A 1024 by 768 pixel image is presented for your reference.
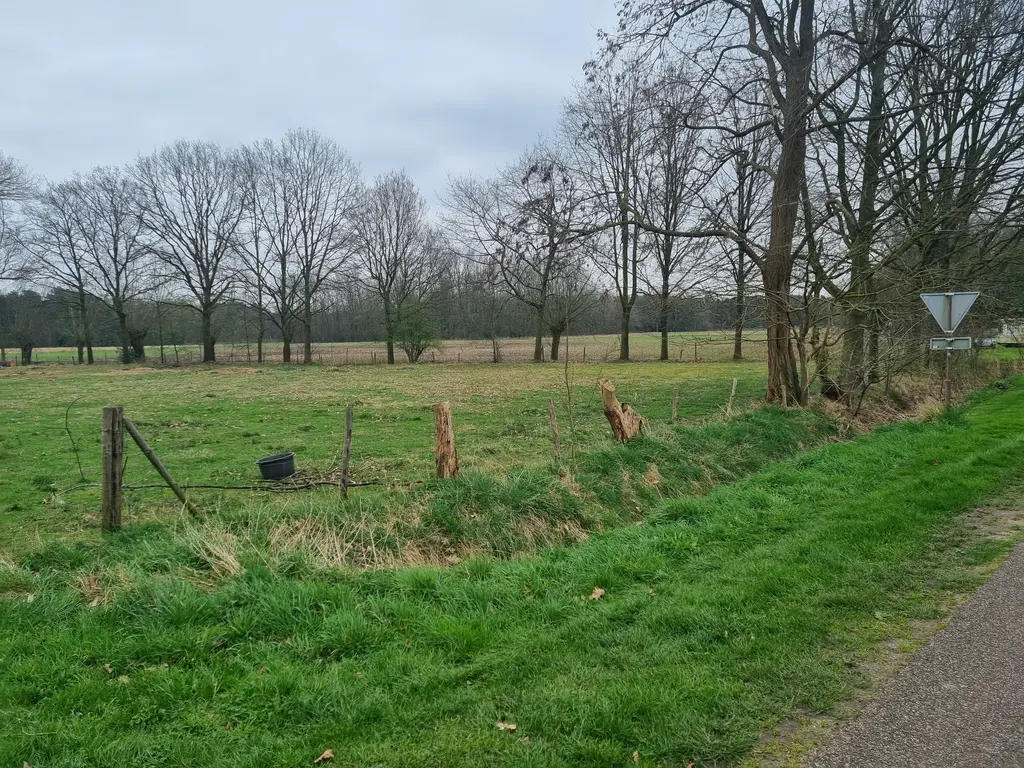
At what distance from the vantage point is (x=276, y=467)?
9.53 metres

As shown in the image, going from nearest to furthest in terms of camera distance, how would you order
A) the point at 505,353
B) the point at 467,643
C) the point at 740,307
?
the point at 467,643
the point at 740,307
the point at 505,353

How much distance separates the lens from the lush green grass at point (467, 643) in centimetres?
308

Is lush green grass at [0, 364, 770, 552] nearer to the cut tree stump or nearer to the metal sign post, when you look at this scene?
the cut tree stump

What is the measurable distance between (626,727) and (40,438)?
15469mm

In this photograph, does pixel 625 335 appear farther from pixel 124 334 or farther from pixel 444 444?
pixel 124 334

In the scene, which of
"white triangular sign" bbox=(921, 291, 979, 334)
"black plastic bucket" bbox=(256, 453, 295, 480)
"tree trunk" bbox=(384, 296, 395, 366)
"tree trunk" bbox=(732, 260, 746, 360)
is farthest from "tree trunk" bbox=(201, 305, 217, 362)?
"white triangular sign" bbox=(921, 291, 979, 334)

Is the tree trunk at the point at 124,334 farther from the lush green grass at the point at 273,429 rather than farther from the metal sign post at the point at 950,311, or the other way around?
the metal sign post at the point at 950,311

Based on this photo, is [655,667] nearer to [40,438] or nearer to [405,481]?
[405,481]

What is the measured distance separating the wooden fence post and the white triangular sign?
44.2 feet

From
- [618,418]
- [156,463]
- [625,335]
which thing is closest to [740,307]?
[618,418]

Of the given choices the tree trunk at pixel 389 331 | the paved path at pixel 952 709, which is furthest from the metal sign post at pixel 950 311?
the tree trunk at pixel 389 331

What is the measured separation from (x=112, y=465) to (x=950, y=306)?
13931mm

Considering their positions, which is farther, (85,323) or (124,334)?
(85,323)

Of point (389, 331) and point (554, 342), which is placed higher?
point (389, 331)
